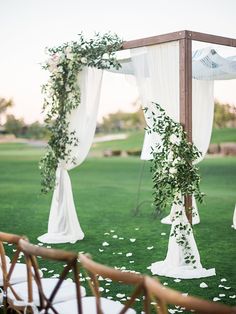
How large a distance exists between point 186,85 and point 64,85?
1755 mm

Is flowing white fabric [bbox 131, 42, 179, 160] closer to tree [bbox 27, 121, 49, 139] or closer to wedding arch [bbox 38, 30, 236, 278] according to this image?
wedding arch [bbox 38, 30, 236, 278]

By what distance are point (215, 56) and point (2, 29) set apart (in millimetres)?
9000

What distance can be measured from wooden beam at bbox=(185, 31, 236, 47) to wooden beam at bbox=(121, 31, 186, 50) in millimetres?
87

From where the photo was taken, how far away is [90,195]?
10.5m

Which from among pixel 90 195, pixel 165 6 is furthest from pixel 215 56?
pixel 165 6

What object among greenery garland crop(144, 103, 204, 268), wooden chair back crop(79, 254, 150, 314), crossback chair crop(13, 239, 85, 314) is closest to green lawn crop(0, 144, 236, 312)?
greenery garland crop(144, 103, 204, 268)

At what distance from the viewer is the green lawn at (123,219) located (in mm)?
5000

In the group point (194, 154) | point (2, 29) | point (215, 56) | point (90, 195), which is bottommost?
point (90, 195)

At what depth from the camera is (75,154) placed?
605cm

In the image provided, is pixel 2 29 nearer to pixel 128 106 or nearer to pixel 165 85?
pixel 128 106

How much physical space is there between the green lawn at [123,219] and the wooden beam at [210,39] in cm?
216

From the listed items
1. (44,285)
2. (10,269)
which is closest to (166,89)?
(44,285)

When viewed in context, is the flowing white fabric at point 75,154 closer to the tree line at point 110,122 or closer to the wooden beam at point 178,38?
the wooden beam at point 178,38

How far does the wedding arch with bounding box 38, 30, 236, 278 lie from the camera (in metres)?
4.66
